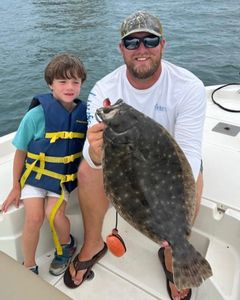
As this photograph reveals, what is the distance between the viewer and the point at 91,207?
108 inches

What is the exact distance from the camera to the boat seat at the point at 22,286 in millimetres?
1241

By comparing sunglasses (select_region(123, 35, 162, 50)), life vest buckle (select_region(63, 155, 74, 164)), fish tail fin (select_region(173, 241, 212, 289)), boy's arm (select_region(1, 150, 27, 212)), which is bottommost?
boy's arm (select_region(1, 150, 27, 212))

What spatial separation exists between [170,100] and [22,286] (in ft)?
5.85

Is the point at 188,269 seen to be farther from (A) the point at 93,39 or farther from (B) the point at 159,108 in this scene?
(A) the point at 93,39

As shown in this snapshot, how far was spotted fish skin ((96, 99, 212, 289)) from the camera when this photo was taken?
1844mm

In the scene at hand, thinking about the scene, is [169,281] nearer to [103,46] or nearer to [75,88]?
[75,88]

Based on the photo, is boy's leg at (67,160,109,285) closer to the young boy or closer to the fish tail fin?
the young boy

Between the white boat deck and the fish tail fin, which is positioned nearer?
the fish tail fin

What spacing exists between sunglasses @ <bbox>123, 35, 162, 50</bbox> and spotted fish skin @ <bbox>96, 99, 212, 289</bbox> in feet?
2.72

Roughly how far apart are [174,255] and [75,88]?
5.10 ft

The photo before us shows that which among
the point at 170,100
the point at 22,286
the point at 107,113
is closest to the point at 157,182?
the point at 107,113

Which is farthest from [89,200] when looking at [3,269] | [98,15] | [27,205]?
[98,15]

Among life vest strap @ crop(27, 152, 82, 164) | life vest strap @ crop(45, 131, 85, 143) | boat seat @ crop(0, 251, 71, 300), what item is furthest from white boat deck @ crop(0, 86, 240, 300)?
boat seat @ crop(0, 251, 71, 300)

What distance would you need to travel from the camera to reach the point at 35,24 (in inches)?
570
